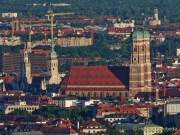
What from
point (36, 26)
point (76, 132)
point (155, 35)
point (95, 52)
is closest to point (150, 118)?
point (76, 132)

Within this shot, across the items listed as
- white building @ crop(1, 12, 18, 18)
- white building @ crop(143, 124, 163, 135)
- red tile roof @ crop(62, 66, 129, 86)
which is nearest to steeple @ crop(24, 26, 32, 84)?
red tile roof @ crop(62, 66, 129, 86)

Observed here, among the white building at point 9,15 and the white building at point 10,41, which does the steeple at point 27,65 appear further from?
the white building at point 9,15

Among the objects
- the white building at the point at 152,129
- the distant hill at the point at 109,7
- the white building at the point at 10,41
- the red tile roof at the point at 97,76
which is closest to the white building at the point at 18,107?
the red tile roof at the point at 97,76

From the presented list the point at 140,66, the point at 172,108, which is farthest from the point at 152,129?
the point at 140,66

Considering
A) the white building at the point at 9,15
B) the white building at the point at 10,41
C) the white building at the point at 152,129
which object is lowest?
the white building at the point at 9,15

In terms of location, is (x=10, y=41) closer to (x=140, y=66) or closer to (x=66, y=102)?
(x=140, y=66)

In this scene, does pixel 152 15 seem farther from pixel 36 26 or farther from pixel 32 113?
pixel 32 113

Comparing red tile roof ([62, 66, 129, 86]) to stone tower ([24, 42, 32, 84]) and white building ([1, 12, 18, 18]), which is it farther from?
white building ([1, 12, 18, 18])
